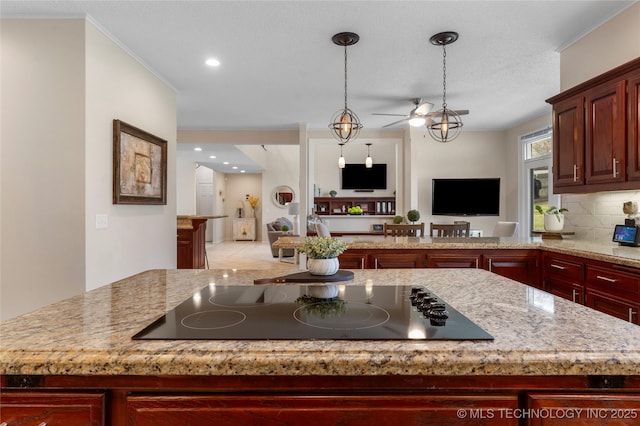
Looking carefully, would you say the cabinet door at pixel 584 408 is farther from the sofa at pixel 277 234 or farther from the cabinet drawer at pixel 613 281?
the sofa at pixel 277 234

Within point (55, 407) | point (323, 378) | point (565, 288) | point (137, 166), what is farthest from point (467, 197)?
point (55, 407)

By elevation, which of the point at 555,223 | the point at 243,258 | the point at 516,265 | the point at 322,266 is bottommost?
the point at 243,258

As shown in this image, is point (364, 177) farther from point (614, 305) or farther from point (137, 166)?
point (614, 305)

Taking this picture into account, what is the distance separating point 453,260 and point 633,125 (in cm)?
157

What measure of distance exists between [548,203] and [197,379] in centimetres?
657

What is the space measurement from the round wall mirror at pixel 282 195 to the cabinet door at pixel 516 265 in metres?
8.97

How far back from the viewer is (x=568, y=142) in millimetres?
3215

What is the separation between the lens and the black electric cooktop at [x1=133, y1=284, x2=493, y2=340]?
0.82 m

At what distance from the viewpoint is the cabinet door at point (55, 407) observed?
75cm

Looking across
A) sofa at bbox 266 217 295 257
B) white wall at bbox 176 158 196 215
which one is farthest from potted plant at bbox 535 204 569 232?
white wall at bbox 176 158 196 215

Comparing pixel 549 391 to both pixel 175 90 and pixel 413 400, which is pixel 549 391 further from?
pixel 175 90

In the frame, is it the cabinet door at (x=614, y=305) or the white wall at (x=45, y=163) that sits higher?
the white wall at (x=45, y=163)

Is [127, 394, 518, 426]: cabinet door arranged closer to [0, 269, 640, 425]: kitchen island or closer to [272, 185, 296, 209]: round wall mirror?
[0, 269, 640, 425]: kitchen island

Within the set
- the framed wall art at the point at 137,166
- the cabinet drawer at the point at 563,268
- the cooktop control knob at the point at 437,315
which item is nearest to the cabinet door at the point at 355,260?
the cabinet drawer at the point at 563,268
